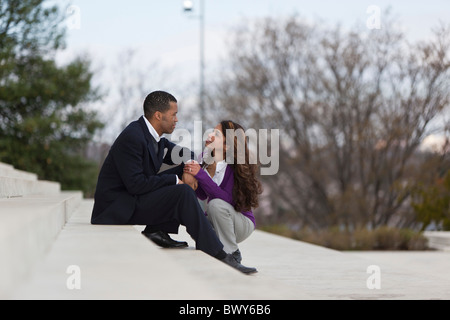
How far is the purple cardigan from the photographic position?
607cm

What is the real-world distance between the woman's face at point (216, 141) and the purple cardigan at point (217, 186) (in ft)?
0.62

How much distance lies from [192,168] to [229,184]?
1.25 feet

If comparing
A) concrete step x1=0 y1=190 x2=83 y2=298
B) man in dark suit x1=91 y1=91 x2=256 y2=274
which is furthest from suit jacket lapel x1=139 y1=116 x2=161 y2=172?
concrete step x1=0 y1=190 x2=83 y2=298

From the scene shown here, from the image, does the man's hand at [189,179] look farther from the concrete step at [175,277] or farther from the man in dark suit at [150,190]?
the concrete step at [175,277]

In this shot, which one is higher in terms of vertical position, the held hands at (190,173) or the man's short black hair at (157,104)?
the man's short black hair at (157,104)

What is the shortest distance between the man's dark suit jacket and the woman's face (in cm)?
52

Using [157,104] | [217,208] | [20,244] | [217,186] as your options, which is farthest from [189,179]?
[20,244]

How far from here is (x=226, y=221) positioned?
605cm

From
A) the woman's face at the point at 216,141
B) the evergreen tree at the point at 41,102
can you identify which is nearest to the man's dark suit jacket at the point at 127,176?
the woman's face at the point at 216,141

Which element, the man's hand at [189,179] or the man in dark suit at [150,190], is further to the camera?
the man's hand at [189,179]

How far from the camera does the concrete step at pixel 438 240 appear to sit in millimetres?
14328

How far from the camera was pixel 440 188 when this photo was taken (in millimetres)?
18094

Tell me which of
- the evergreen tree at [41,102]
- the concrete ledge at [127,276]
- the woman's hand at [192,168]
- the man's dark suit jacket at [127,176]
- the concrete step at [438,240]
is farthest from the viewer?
the evergreen tree at [41,102]
